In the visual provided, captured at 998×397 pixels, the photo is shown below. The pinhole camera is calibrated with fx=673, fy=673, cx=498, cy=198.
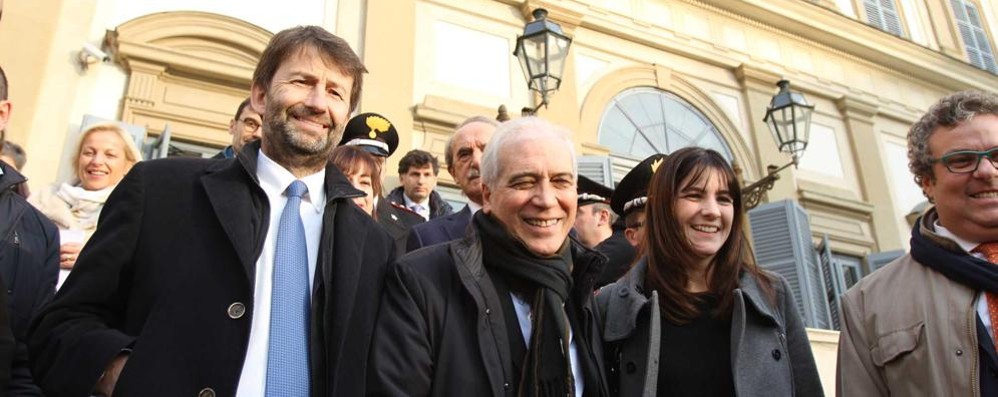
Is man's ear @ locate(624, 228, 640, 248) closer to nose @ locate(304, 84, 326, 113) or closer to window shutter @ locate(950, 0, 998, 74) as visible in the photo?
nose @ locate(304, 84, 326, 113)

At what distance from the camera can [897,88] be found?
13.8 metres

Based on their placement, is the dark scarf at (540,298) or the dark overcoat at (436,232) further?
the dark overcoat at (436,232)

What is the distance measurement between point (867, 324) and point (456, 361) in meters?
1.50

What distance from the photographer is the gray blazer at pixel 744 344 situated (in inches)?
84.3

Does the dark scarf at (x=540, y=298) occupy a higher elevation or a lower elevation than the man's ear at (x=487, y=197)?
lower

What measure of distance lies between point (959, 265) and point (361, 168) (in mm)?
2539

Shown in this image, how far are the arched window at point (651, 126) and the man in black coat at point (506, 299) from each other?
8.00 m

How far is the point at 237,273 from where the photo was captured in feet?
5.45

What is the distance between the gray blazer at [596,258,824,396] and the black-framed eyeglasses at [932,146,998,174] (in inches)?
26.3

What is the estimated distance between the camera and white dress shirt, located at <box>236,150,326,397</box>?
1.62 m

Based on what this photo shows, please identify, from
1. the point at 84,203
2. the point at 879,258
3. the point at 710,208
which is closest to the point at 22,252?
the point at 84,203

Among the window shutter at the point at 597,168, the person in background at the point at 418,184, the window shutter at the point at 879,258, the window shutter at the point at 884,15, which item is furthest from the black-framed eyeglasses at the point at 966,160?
the window shutter at the point at 884,15

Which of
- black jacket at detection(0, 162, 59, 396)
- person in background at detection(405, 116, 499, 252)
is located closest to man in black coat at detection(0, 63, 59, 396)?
black jacket at detection(0, 162, 59, 396)

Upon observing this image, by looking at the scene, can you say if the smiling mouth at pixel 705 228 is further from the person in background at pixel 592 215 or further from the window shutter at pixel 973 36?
the window shutter at pixel 973 36
